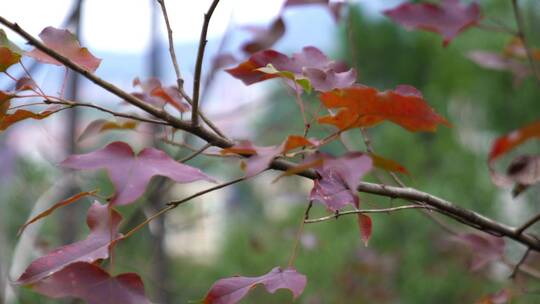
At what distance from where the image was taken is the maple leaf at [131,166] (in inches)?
17.1

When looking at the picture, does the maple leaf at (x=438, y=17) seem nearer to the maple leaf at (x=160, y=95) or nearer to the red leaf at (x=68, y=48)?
the maple leaf at (x=160, y=95)

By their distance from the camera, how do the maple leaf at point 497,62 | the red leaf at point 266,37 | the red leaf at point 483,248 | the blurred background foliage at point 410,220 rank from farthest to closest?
the blurred background foliage at point 410,220 < the maple leaf at point 497,62 < the red leaf at point 266,37 < the red leaf at point 483,248


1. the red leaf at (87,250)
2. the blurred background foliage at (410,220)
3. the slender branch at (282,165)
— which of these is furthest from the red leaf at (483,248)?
the blurred background foliage at (410,220)

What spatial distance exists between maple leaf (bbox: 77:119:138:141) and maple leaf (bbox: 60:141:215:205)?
234mm

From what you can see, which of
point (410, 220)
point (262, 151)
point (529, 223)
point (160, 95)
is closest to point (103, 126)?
point (160, 95)

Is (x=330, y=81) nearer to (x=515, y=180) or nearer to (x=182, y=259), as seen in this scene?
(x=515, y=180)

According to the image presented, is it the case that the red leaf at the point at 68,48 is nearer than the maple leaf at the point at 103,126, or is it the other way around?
the red leaf at the point at 68,48

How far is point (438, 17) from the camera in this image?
0.88 m

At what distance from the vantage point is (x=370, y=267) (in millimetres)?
2312

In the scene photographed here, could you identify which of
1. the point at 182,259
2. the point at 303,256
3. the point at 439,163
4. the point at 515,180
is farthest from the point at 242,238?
the point at 515,180

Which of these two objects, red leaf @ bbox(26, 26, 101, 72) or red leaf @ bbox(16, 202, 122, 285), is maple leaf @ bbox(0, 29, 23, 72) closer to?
red leaf @ bbox(26, 26, 101, 72)

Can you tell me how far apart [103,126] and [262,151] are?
0.32 metres

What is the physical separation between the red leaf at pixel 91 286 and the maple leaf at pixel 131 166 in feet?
0.28

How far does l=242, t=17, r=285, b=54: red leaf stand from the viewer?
1.00 metres
